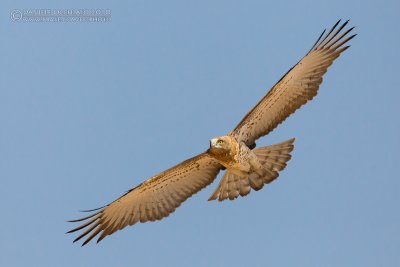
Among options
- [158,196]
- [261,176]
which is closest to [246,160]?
[261,176]

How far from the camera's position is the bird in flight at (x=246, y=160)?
13.6 m

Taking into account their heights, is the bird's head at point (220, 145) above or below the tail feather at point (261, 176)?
above

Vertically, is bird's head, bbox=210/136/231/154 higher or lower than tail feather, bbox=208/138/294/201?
higher

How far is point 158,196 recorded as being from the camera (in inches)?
559

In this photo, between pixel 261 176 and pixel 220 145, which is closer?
pixel 220 145

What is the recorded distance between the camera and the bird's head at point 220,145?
43.1 feet

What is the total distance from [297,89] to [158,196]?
→ 10.3 feet

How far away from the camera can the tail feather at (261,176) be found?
13.6 meters

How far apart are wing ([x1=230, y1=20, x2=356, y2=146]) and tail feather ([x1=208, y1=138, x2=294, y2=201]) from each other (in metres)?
0.37

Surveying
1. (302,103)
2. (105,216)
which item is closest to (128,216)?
(105,216)

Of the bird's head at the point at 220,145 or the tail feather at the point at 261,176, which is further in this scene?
the tail feather at the point at 261,176

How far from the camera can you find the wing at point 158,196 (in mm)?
13789

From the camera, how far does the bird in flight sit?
534 inches

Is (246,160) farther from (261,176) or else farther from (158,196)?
(158,196)
